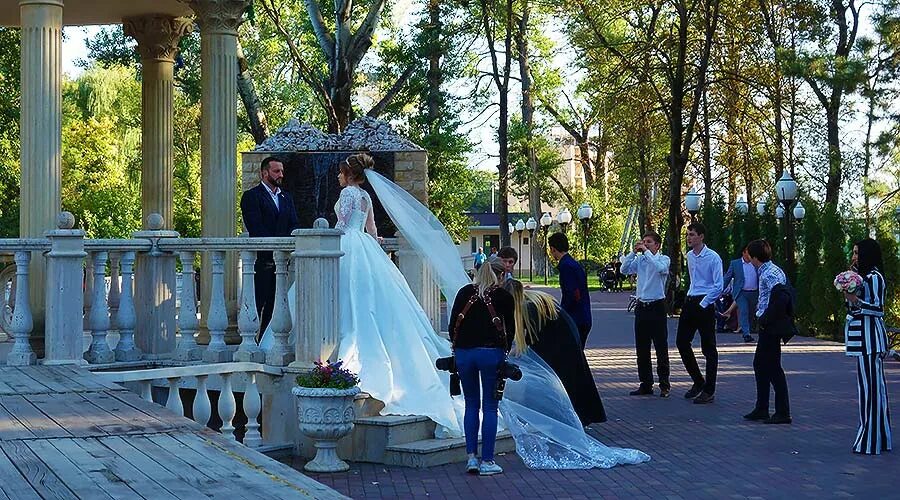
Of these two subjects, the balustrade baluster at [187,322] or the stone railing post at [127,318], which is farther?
the balustrade baluster at [187,322]

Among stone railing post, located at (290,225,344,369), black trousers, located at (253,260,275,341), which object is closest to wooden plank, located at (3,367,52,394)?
stone railing post, located at (290,225,344,369)

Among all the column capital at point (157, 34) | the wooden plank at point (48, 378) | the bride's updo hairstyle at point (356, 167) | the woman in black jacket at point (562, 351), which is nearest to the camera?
the wooden plank at point (48, 378)

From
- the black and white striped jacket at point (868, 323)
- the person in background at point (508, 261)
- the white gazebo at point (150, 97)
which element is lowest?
the black and white striped jacket at point (868, 323)

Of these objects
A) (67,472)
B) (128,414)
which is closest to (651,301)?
(128,414)

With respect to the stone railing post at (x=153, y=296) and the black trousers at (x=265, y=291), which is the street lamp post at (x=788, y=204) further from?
the stone railing post at (x=153, y=296)

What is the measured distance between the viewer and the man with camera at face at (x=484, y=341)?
10.6 metres

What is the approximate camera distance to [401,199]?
13.4 metres

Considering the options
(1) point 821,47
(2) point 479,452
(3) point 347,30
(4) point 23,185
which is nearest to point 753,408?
(2) point 479,452

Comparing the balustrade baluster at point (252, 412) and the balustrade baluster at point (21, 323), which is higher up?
the balustrade baluster at point (21, 323)

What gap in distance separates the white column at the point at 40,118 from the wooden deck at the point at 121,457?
469 centimetres

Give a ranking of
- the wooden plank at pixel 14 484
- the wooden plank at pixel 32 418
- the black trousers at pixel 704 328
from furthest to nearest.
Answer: the black trousers at pixel 704 328
the wooden plank at pixel 32 418
the wooden plank at pixel 14 484

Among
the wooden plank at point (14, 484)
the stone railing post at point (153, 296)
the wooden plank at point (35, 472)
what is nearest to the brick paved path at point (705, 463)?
the stone railing post at point (153, 296)

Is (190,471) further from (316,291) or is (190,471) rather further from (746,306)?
(746,306)

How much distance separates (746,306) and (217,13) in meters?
16.0
